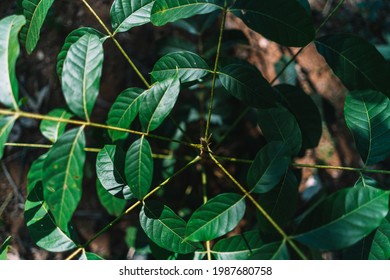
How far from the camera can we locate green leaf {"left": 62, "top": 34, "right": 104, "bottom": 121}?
2.86ft

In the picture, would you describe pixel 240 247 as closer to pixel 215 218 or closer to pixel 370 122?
pixel 215 218

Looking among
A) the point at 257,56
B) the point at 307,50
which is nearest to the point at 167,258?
the point at 257,56

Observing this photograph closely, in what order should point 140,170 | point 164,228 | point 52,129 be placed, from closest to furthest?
point 140,170 < point 164,228 < point 52,129

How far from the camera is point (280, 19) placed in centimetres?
100

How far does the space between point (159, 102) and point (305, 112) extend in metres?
0.60

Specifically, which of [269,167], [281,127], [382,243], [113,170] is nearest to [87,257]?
[113,170]

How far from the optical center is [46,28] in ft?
6.29

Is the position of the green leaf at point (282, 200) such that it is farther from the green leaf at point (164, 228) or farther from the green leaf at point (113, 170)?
the green leaf at point (113, 170)

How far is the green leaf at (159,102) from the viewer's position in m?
0.97

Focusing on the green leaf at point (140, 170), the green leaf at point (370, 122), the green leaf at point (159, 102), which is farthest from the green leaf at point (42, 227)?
the green leaf at point (370, 122)

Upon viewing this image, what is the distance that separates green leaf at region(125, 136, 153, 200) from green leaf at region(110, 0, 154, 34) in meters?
0.38

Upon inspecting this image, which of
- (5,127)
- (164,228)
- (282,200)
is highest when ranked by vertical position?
(5,127)

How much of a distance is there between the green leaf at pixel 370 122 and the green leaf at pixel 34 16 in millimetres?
902

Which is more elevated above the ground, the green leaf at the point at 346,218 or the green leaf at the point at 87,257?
the green leaf at the point at 346,218
